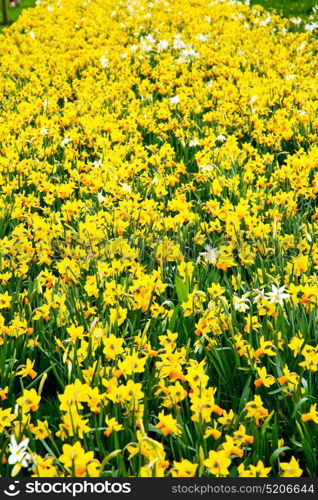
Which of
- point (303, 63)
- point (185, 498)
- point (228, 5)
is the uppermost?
point (228, 5)

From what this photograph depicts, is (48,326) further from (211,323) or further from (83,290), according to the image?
(211,323)

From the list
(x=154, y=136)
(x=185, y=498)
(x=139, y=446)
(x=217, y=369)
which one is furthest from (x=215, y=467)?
(x=154, y=136)

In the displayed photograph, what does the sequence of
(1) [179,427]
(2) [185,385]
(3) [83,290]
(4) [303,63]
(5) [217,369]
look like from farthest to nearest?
1. (4) [303,63]
2. (3) [83,290]
3. (5) [217,369]
4. (2) [185,385]
5. (1) [179,427]

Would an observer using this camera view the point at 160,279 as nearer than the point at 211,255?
Yes

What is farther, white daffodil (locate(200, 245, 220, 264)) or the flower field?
white daffodil (locate(200, 245, 220, 264))

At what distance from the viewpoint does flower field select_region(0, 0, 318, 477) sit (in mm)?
1890

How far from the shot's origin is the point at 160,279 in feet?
9.31

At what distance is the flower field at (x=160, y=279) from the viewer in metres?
1.89

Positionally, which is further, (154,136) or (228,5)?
(228,5)

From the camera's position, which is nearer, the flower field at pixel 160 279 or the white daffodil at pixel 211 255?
the flower field at pixel 160 279

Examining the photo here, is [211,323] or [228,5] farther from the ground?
[228,5]

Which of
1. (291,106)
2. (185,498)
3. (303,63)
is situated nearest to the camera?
(185,498)

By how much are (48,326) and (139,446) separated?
3.33 feet

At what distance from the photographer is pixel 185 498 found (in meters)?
1.64
